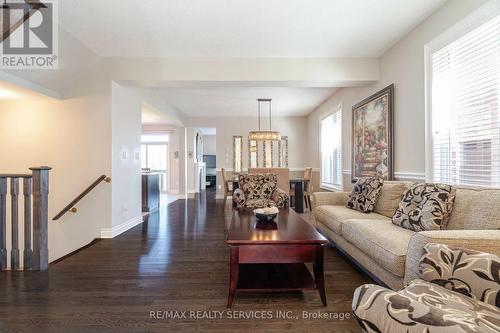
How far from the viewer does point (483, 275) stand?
1.12 metres

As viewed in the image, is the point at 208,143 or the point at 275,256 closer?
the point at 275,256

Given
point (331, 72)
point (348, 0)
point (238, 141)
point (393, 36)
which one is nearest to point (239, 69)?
point (331, 72)

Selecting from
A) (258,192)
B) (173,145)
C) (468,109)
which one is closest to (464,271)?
(468,109)

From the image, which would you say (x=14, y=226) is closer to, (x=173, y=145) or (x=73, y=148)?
(x=73, y=148)

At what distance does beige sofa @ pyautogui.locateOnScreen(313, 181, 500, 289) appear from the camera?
1.46 metres

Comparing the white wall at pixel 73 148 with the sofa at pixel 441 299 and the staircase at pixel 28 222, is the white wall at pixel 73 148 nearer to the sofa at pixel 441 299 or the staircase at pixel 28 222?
the staircase at pixel 28 222

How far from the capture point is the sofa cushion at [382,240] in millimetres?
1706

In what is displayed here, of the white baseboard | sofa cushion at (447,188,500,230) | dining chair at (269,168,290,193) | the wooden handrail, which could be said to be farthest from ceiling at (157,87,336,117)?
sofa cushion at (447,188,500,230)

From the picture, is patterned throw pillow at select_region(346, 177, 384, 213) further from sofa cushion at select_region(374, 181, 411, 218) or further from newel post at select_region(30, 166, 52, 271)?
newel post at select_region(30, 166, 52, 271)

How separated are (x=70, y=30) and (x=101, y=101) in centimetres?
100

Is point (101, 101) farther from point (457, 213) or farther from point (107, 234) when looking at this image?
point (457, 213)

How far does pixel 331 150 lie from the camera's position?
19.7ft

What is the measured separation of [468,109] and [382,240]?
153cm

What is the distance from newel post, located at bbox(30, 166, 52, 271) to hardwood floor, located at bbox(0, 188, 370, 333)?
159mm
